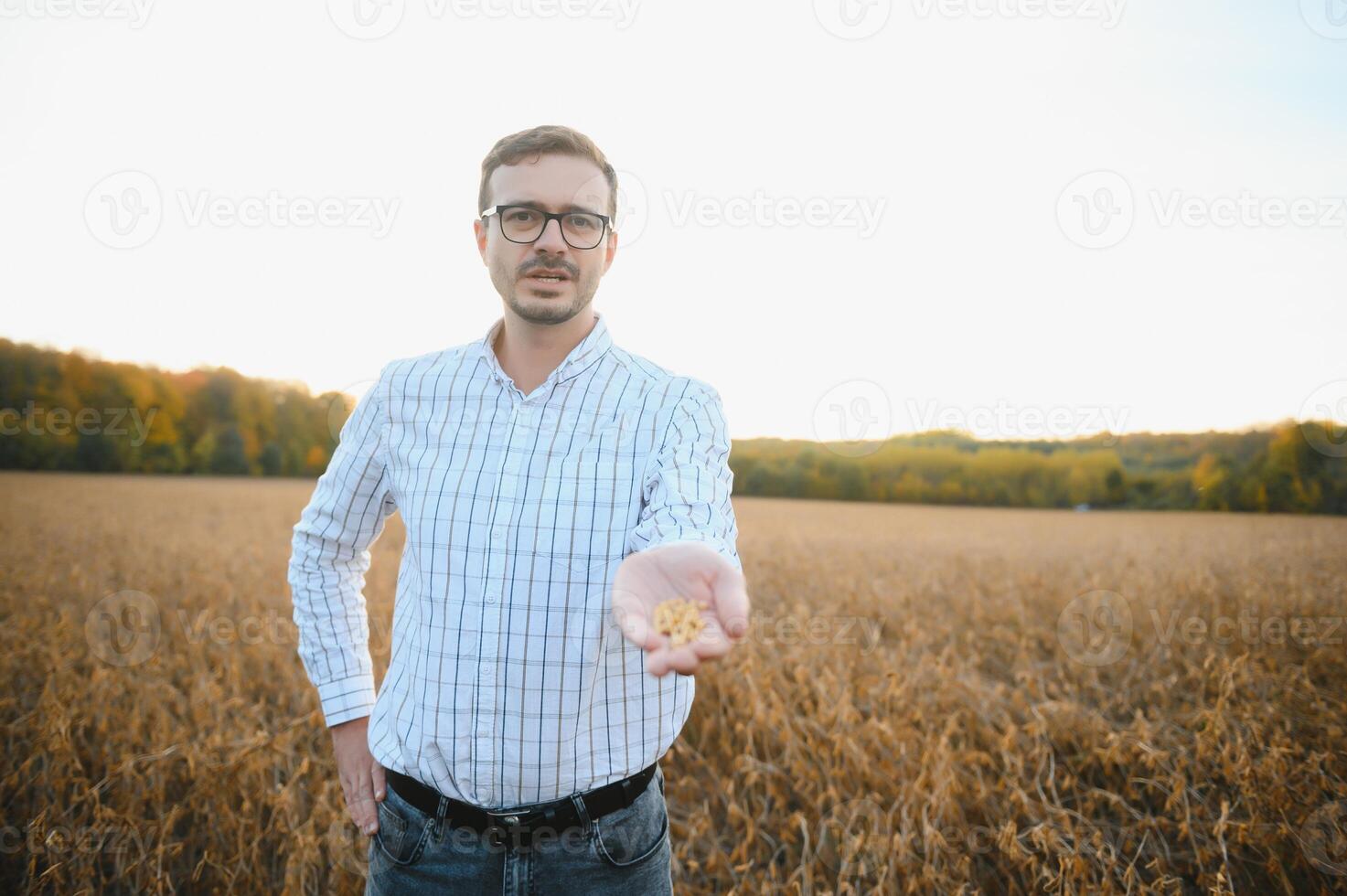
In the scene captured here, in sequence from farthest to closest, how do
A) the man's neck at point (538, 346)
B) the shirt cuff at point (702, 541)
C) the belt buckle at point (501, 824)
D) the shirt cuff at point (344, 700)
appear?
the shirt cuff at point (344, 700) → the man's neck at point (538, 346) → the belt buckle at point (501, 824) → the shirt cuff at point (702, 541)

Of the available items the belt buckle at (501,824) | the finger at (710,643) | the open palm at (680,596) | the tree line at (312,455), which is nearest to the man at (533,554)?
the belt buckle at (501,824)

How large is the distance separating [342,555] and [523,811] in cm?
88

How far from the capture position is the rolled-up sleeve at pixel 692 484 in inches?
53.2

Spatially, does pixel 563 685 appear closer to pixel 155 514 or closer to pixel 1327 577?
pixel 1327 577

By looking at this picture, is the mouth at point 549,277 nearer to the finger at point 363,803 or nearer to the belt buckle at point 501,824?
the belt buckle at point 501,824

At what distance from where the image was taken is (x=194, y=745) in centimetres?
333

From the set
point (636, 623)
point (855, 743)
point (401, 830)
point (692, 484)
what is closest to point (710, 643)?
point (636, 623)

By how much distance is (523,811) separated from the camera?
152cm

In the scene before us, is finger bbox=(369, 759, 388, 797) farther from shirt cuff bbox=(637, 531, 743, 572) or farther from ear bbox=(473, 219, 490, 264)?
ear bbox=(473, 219, 490, 264)

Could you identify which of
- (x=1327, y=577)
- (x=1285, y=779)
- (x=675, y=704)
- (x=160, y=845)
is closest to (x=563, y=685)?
(x=675, y=704)

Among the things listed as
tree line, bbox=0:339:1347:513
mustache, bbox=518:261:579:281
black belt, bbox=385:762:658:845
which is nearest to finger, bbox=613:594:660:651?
black belt, bbox=385:762:658:845

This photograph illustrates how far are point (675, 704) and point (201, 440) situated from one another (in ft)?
124

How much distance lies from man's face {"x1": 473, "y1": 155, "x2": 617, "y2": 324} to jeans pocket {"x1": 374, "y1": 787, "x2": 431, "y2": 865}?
1.25 m

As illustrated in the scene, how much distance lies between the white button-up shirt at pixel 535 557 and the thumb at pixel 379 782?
0.09 m
